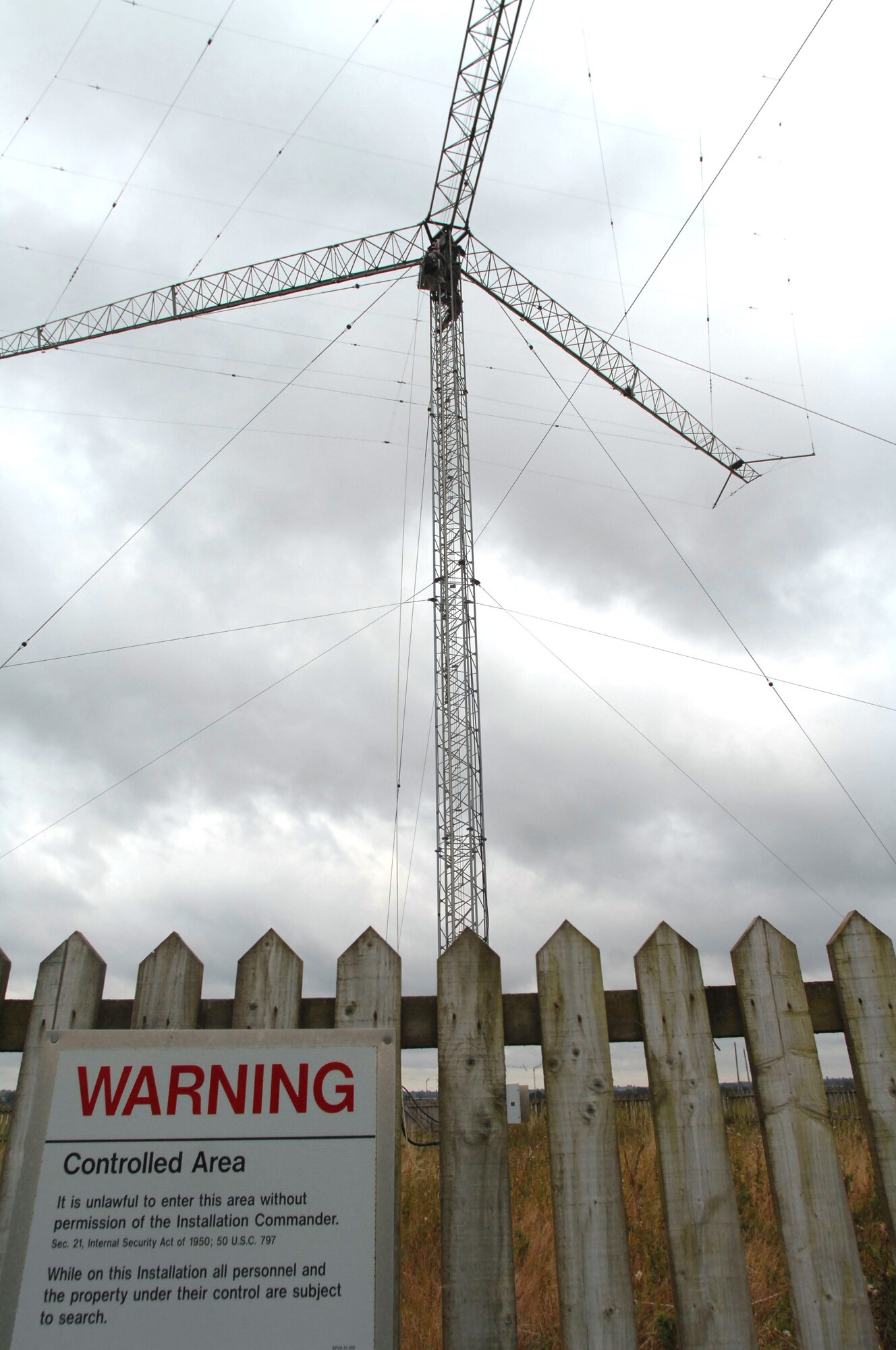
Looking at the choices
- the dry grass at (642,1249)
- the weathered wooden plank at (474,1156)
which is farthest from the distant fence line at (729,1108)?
the weathered wooden plank at (474,1156)

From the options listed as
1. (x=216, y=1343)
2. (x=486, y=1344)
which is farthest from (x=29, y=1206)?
(x=486, y=1344)

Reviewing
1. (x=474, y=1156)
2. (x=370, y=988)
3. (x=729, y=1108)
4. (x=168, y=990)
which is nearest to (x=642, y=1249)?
(x=474, y=1156)

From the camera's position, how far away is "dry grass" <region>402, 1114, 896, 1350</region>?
3.77m

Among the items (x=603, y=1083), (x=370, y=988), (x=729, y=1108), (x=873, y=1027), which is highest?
Answer: (x=729, y=1108)

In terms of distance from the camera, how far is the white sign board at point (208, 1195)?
7.66 ft

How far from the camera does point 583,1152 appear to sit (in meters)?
2.67

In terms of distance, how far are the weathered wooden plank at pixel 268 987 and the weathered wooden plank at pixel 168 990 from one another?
0.14 m

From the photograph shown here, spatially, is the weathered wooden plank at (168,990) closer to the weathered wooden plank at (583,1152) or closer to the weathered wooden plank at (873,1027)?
the weathered wooden plank at (583,1152)

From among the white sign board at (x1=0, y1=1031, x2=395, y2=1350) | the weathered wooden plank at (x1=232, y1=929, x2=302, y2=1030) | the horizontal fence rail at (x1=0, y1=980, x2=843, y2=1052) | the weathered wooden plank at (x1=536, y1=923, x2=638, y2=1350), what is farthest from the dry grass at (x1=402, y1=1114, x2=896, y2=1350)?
the weathered wooden plank at (x1=232, y1=929, x2=302, y2=1030)

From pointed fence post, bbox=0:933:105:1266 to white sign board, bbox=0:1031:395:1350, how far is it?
17cm

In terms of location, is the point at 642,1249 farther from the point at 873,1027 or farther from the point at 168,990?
the point at 168,990

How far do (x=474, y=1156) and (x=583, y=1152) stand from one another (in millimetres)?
349

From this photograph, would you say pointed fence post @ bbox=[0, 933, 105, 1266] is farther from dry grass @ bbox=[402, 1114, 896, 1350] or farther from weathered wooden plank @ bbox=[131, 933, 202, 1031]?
dry grass @ bbox=[402, 1114, 896, 1350]

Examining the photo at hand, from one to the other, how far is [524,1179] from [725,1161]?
4.08m
